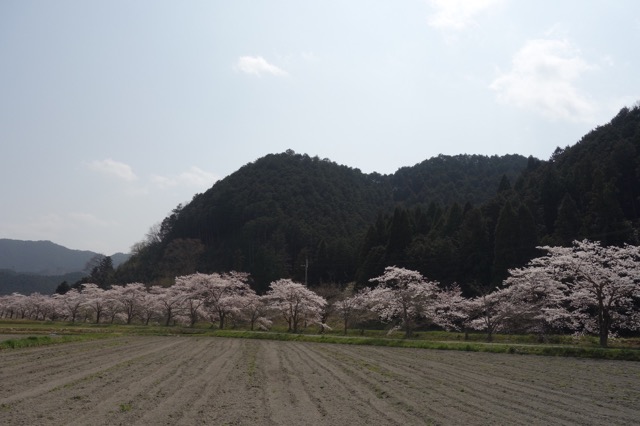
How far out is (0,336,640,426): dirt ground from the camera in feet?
27.6

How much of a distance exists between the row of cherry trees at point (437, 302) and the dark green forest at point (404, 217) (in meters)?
4.89

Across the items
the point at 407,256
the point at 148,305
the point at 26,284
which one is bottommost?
the point at 26,284

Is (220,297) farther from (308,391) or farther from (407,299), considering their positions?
(308,391)

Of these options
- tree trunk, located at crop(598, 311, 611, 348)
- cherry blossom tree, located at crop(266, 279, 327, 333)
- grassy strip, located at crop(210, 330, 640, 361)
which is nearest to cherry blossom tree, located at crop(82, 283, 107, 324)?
cherry blossom tree, located at crop(266, 279, 327, 333)

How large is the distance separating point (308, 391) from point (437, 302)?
26453mm

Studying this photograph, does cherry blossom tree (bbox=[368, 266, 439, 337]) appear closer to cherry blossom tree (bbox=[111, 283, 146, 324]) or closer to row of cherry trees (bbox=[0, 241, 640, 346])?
row of cherry trees (bbox=[0, 241, 640, 346])

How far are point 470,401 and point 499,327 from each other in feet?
77.3

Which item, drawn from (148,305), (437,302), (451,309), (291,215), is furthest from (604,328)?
(291,215)

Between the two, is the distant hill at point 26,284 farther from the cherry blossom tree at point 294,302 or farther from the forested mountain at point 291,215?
the cherry blossom tree at point 294,302

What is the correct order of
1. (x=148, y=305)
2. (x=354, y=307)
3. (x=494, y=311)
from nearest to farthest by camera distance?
(x=494, y=311)
(x=354, y=307)
(x=148, y=305)

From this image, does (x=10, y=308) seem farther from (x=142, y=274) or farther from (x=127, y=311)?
(x=127, y=311)

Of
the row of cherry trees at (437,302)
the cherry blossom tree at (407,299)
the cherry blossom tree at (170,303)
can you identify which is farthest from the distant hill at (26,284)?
the cherry blossom tree at (407,299)

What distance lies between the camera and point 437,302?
35.8 m

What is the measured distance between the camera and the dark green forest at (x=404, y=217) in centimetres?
4150
